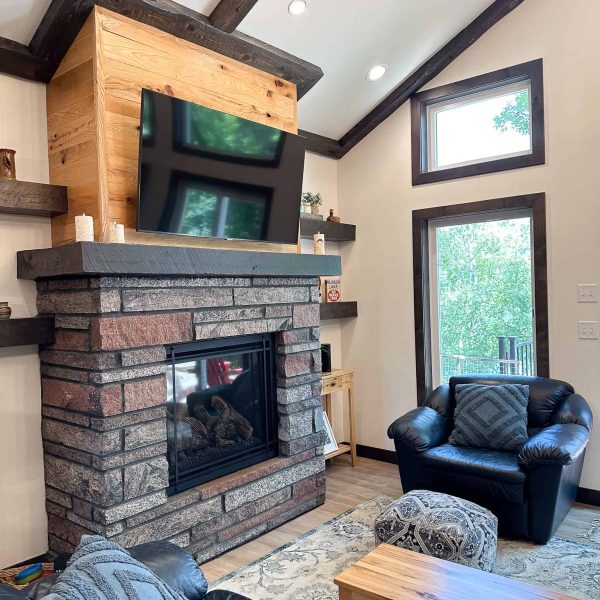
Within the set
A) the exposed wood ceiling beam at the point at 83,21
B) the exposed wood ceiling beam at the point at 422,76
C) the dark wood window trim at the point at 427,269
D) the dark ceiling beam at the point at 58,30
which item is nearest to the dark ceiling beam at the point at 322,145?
the exposed wood ceiling beam at the point at 422,76

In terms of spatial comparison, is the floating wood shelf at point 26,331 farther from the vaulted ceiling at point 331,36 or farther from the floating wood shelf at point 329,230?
the floating wood shelf at point 329,230

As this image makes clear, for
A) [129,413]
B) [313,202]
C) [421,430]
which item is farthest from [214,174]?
[421,430]

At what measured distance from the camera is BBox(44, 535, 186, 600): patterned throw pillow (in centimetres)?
124

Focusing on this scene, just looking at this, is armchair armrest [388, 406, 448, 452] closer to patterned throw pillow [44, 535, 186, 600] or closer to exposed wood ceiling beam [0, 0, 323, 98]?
patterned throw pillow [44, 535, 186, 600]

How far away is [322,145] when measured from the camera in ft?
14.9

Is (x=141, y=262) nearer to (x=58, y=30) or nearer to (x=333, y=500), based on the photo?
(x=58, y=30)

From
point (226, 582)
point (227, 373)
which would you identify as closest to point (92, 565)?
point (226, 582)

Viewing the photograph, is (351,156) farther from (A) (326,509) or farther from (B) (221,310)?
(A) (326,509)

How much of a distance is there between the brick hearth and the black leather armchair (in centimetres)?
100

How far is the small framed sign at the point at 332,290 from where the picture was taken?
15.0 feet

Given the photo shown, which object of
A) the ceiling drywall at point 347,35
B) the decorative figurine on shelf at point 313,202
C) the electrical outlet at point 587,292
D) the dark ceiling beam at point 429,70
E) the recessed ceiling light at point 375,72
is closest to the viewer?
the ceiling drywall at point 347,35

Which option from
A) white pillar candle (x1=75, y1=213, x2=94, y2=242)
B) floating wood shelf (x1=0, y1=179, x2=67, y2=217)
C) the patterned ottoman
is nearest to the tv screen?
white pillar candle (x1=75, y1=213, x2=94, y2=242)

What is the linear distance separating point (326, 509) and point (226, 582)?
1053mm

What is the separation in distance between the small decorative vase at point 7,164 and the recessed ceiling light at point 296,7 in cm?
172
